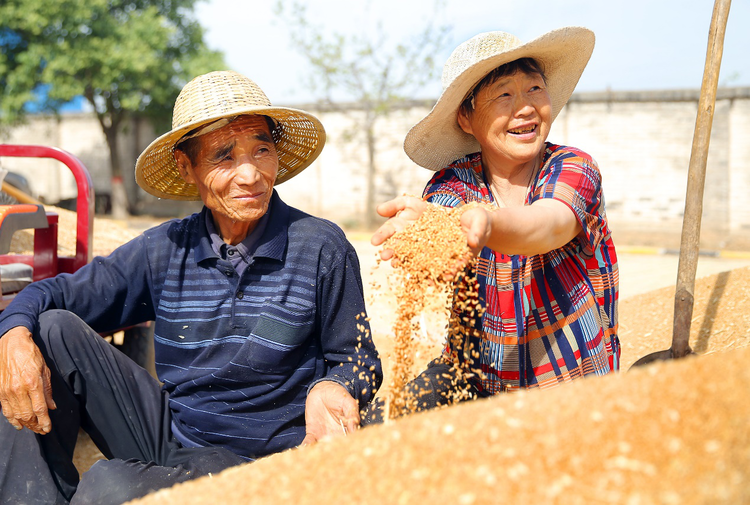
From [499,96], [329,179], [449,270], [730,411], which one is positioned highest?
[499,96]

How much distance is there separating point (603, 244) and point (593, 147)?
10.3 m

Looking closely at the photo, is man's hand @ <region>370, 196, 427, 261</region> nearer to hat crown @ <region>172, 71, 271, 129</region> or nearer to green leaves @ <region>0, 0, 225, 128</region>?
hat crown @ <region>172, 71, 271, 129</region>

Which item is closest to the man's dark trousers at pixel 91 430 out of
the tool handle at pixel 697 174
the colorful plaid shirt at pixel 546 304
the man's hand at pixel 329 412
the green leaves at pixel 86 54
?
the man's hand at pixel 329 412

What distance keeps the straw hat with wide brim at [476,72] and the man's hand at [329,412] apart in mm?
1049

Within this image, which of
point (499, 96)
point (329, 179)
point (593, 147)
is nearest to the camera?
point (499, 96)

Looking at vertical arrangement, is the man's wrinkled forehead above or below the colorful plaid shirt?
above

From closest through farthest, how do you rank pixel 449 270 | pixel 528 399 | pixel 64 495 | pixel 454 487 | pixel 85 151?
pixel 454 487 → pixel 528 399 → pixel 449 270 → pixel 64 495 → pixel 85 151

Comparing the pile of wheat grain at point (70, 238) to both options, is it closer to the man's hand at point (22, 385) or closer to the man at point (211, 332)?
the man at point (211, 332)

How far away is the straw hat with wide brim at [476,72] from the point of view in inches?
87.2

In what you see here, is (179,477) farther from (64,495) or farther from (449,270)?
(449,270)

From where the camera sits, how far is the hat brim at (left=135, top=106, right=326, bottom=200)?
232cm

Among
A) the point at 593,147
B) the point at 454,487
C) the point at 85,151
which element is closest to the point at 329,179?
the point at 593,147

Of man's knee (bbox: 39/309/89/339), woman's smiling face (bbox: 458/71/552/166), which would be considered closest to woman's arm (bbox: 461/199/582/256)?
woman's smiling face (bbox: 458/71/552/166)

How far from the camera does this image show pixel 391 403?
1.88 m
